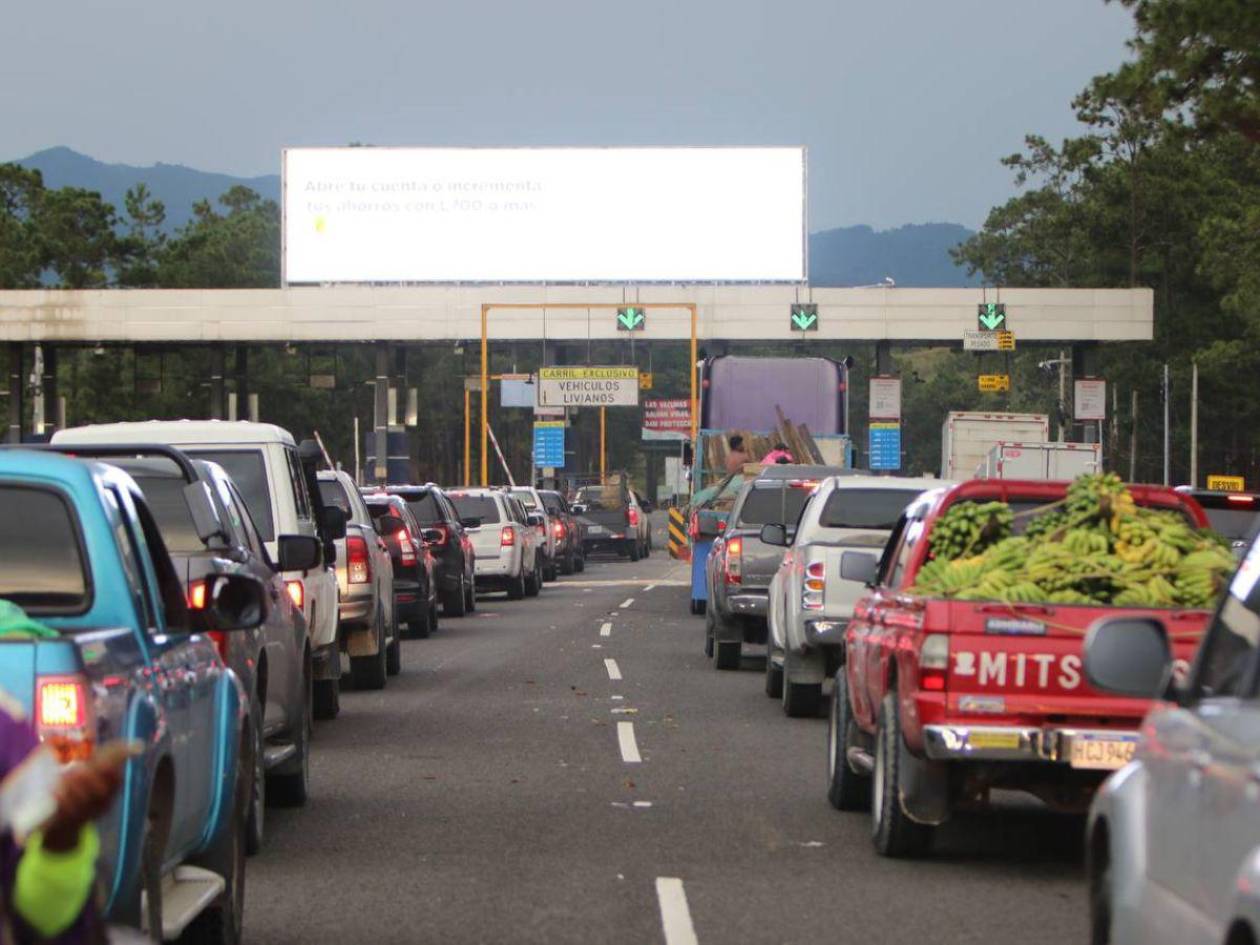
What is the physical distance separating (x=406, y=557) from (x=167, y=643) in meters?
18.8

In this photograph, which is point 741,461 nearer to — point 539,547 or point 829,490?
point 539,547

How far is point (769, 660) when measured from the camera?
1909 cm

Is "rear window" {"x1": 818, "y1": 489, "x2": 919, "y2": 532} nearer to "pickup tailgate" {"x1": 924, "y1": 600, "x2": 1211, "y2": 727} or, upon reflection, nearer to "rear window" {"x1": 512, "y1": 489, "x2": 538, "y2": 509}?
"pickup tailgate" {"x1": 924, "y1": 600, "x2": 1211, "y2": 727}

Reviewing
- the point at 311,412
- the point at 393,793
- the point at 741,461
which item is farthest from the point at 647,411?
the point at 393,793

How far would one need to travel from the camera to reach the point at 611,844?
11.0m

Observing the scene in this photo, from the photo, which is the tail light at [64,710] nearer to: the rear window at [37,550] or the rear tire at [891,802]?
the rear window at [37,550]

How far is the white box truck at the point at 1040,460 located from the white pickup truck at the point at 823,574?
72.0 feet

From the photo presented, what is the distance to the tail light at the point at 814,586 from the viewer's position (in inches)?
653

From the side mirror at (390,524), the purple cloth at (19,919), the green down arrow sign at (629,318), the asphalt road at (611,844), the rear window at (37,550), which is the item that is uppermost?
the green down arrow sign at (629,318)

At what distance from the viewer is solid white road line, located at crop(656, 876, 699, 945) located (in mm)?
8602

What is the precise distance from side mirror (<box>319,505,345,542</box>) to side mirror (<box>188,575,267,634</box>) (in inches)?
339

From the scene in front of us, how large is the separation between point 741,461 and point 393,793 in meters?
20.6


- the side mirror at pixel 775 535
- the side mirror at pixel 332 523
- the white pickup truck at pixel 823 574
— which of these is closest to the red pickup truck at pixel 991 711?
the white pickup truck at pixel 823 574

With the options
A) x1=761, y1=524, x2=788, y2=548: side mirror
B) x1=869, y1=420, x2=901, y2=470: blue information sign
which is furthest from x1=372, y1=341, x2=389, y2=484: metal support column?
x1=761, y1=524, x2=788, y2=548: side mirror
